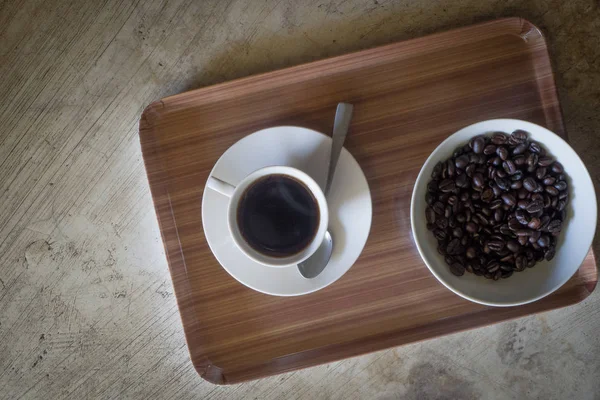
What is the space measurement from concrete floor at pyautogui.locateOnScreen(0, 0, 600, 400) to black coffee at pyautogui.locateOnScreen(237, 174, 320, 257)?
1.09 ft

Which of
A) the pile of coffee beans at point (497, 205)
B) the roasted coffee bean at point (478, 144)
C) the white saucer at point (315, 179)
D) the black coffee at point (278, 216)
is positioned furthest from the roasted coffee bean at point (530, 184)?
the black coffee at point (278, 216)

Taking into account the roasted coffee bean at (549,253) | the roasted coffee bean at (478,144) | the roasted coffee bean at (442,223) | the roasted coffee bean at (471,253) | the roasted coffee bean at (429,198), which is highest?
the roasted coffee bean at (478,144)

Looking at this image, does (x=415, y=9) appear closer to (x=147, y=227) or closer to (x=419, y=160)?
(x=419, y=160)

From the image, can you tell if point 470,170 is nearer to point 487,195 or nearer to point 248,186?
point 487,195

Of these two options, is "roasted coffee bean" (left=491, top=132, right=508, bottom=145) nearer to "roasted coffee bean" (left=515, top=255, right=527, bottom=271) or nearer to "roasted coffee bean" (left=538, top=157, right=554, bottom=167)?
"roasted coffee bean" (left=538, top=157, right=554, bottom=167)

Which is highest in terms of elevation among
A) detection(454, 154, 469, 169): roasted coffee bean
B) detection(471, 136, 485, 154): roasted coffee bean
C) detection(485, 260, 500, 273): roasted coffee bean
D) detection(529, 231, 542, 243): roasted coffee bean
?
detection(471, 136, 485, 154): roasted coffee bean

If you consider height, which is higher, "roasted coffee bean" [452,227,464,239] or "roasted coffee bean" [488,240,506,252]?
"roasted coffee bean" [452,227,464,239]

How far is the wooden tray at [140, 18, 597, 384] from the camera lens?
0.92 metres

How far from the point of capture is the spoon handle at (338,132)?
0.85 metres

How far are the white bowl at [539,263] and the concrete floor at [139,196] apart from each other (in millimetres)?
275

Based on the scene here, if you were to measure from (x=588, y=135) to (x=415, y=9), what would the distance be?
0.50m

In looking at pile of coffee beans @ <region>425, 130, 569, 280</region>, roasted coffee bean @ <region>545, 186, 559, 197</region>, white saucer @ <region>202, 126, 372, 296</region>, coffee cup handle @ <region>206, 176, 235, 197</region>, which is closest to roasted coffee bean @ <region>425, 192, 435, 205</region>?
pile of coffee beans @ <region>425, 130, 569, 280</region>

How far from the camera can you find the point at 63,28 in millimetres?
1036

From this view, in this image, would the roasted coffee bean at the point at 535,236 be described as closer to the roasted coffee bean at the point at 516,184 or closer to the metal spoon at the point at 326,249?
the roasted coffee bean at the point at 516,184
